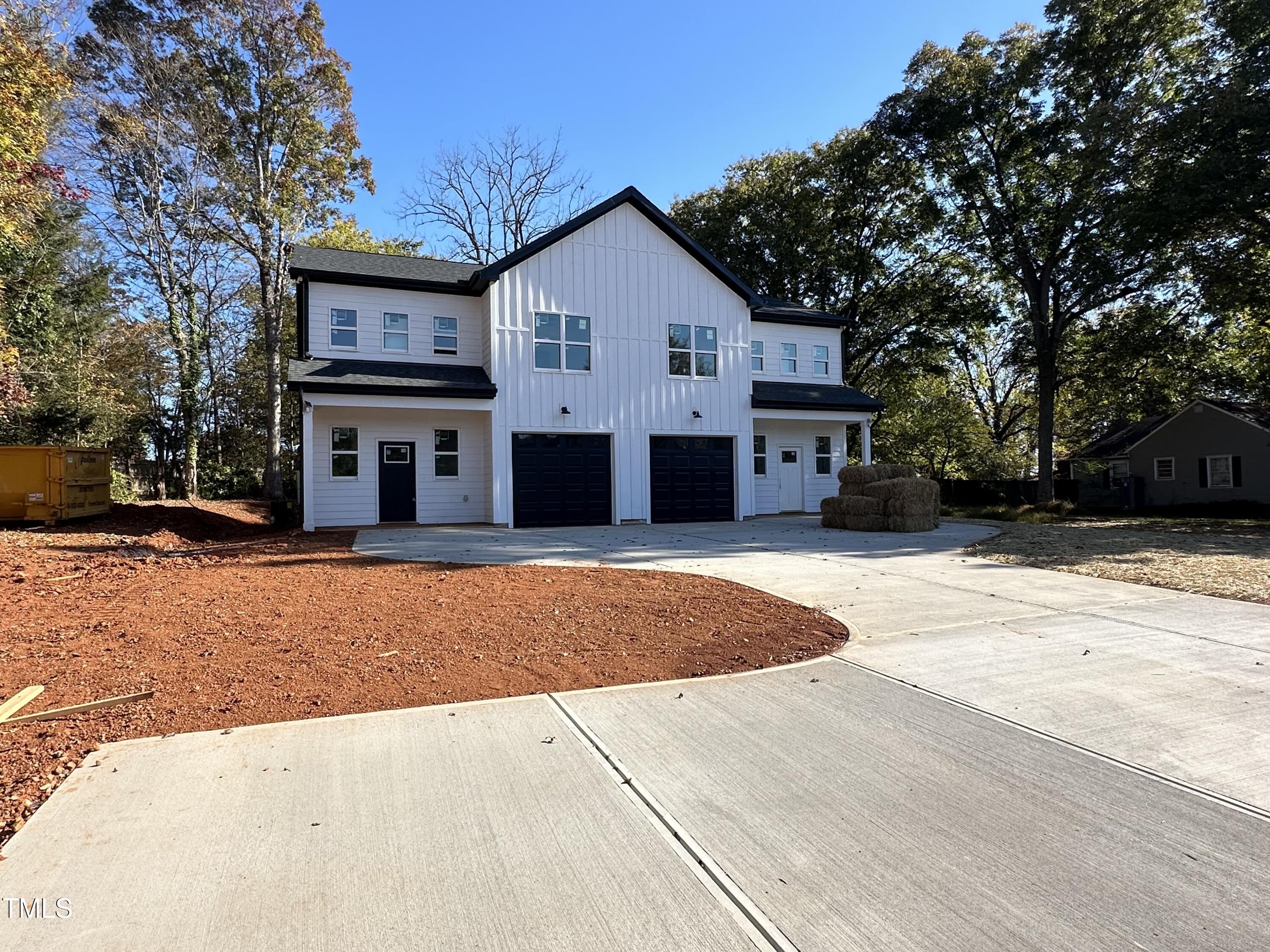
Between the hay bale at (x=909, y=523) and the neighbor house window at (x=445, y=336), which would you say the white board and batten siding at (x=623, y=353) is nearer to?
the neighbor house window at (x=445, y=336)

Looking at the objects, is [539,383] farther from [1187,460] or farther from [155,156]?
[1187,460]

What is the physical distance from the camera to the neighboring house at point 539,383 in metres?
16.3

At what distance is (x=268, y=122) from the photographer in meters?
23.8

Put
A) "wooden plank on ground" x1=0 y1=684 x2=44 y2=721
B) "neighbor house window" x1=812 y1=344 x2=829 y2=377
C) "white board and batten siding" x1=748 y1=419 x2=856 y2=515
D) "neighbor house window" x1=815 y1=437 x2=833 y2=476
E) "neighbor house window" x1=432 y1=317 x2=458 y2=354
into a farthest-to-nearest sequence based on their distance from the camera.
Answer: "neighbor house window" x1=812 y1=344 x2=829 y2=377, "neighbor house window" x1=815 y1=437 x2=833 y2=476, "white board and batten siding" x1=748 y1=419 x2=856 y2=515, "neighbor house window" x1=432 y1=317 x2=458 y2=354, "wooden plank on ground" x1=0 y1=684 x2=44 y2=721

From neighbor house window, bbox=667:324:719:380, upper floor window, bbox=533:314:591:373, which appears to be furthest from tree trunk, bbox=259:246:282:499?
neighbor house window, bbox=667:324:719:380

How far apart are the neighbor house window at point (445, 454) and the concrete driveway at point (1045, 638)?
5306mm

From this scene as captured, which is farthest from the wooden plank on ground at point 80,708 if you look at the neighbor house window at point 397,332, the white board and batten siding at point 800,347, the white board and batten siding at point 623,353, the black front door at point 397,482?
the white board and batten siding at point 800,347

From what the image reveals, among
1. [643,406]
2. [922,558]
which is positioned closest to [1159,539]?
[922,558]

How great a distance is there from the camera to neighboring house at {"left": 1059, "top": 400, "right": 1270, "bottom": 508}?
2673 cm

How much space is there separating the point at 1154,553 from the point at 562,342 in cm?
1278

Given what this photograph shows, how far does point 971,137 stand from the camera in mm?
24047

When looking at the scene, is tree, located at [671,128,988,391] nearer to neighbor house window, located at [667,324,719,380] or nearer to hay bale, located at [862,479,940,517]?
neighbor house window, located at [667,324,719,380]

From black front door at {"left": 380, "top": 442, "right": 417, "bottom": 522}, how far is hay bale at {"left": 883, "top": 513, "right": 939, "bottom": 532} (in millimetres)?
11348

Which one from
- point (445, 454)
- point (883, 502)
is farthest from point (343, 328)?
point (883, 502)
